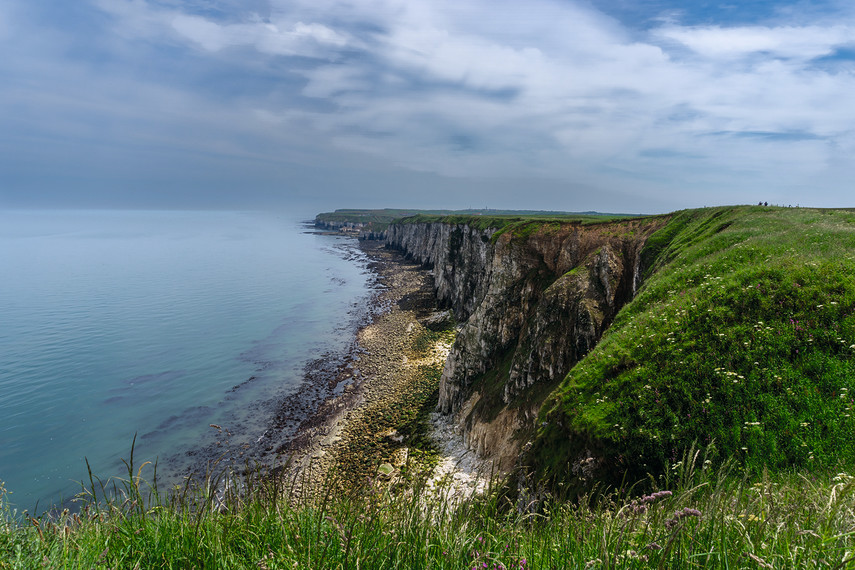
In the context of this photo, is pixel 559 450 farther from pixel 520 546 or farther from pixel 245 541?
pixel 245 541

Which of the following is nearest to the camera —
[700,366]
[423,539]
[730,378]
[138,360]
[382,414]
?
[423,539]

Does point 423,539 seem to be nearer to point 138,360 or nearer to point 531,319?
point 531,319

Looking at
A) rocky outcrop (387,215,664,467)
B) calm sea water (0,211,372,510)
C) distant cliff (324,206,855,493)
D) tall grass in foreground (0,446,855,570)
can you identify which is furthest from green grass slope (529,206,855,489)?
calm sea water (0,211,372,510)

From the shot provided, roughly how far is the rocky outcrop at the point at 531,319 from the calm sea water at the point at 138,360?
865 inches

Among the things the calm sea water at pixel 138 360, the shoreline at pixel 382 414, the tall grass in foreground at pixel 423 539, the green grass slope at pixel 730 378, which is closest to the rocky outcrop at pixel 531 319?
the shoreline at pixel 382 414

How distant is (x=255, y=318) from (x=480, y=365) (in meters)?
53.2

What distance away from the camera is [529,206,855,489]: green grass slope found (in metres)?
9.66

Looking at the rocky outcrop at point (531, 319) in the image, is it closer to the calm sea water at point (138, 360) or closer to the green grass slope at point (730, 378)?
the green grass slope at point (730, 378)

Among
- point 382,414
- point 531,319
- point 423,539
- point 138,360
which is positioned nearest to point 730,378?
point 423,539

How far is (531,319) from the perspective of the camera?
3175 cm

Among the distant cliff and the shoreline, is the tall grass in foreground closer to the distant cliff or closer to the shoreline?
the distant cliff

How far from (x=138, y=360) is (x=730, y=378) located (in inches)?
2510

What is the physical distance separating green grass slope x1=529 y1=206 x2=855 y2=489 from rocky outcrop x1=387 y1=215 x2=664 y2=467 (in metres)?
7.78

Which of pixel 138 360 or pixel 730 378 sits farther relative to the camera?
pixel 138 360
